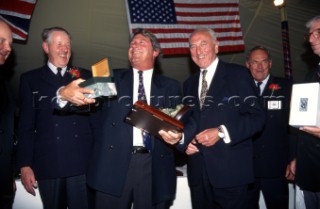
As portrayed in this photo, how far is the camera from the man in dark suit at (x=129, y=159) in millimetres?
2078

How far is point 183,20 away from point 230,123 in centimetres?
332

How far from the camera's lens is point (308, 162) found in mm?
2350

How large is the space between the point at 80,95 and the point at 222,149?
3.69 ft

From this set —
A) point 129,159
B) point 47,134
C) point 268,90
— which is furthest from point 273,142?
point 47,134

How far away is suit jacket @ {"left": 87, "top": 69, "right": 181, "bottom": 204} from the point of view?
2076 mm

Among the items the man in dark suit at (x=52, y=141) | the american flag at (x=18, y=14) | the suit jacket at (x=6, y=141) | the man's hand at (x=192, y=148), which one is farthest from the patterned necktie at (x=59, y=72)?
the american flag at (x=18, y=14)

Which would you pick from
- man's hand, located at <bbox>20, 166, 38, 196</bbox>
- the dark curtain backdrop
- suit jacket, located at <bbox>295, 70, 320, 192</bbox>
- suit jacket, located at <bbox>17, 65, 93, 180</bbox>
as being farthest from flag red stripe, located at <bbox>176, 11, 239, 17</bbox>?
man's hand, located at <bbox>20, 166, 38, 196</bbox>

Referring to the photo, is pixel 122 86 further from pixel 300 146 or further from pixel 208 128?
pixel 300 146

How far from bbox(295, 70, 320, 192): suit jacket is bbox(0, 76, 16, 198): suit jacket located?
7.10ft

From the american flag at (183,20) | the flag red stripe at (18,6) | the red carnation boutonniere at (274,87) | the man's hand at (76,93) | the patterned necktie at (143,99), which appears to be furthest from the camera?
the american flag at (183,20)

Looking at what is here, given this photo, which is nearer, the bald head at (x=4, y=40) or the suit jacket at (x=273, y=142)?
the bald head at (x=4, y=40)

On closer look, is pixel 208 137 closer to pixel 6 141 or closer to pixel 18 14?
pixel 6 141

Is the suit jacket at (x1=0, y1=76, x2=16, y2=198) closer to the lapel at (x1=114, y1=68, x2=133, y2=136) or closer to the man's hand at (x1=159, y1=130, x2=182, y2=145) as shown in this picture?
the lapel at (x1=114, y1=68, x2=133, y2=136)

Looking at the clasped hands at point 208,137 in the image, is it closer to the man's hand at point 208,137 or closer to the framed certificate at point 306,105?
the man's hand at point 208,137
